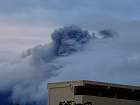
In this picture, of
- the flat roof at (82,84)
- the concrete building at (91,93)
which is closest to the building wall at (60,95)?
the concrete building at (91,93)

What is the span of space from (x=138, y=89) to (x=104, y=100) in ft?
29.1

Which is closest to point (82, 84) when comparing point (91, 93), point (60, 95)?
point (91, 93)

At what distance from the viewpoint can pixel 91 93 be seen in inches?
3442

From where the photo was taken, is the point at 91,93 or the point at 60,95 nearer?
the point at 91,93

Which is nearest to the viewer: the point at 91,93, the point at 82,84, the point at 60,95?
the point at 82,84

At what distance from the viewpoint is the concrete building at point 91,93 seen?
84688 mm

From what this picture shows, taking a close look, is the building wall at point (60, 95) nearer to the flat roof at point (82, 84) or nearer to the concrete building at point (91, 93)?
the concrete building at point (91, 93)

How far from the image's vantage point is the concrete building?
8469 cm

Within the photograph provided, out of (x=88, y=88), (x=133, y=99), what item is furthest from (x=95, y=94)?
(x=133, y=99)

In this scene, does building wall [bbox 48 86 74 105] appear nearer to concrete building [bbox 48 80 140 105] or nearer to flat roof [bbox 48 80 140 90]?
concrete building [bbox 48 80 140 105]

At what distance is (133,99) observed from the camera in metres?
91.7

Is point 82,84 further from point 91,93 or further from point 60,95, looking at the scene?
point 60,95

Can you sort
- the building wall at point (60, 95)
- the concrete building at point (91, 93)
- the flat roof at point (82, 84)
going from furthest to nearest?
the building wall at point (60, 95) < the flat roof at point (82, 84) < the concrete building at point (91, 93)

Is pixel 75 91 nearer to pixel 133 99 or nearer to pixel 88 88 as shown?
pixel 88 88
